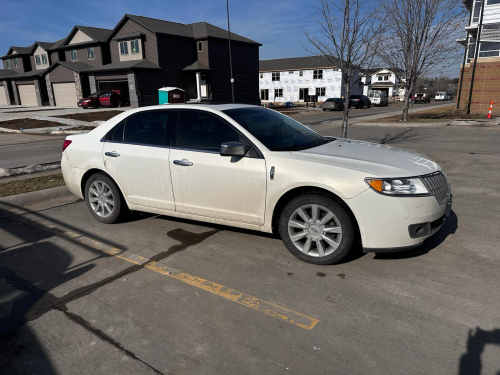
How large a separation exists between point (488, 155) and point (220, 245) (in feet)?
28.0

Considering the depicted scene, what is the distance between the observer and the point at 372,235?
3523mm

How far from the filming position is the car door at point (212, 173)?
13.1ft

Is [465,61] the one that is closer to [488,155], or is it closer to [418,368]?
[488,155]

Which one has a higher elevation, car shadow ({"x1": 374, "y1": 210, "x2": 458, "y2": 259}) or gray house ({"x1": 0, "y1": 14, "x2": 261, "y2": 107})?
gray house ({"x1": 0, "y1": 14, "x2": 261, "y2": 107})

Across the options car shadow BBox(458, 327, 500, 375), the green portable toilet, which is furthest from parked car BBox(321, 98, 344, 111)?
car shadow BBox(458, 327, 500, 375)

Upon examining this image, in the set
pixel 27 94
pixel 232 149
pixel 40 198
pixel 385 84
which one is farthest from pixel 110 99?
pixel 385 84

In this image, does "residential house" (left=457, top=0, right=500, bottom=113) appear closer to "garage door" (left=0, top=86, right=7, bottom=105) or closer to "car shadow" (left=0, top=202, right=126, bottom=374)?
"car shadow" (left=0, top=202, right=126, bottom=374)

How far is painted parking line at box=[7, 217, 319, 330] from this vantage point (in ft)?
9.73

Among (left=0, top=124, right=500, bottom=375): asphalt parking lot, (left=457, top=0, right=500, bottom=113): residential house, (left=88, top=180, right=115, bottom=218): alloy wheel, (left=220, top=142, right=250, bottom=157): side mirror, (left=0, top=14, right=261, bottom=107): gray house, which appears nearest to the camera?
(left=0, top=124, right=500, bottom=375): asphalt parking lot

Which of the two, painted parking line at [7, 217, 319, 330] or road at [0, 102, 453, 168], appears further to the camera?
road at [0, 102, 453, 168]

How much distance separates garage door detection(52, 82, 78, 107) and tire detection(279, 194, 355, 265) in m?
41.5

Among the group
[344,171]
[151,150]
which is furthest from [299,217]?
[151,150]

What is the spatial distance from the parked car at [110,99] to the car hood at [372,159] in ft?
111

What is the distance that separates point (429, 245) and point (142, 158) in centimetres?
358
